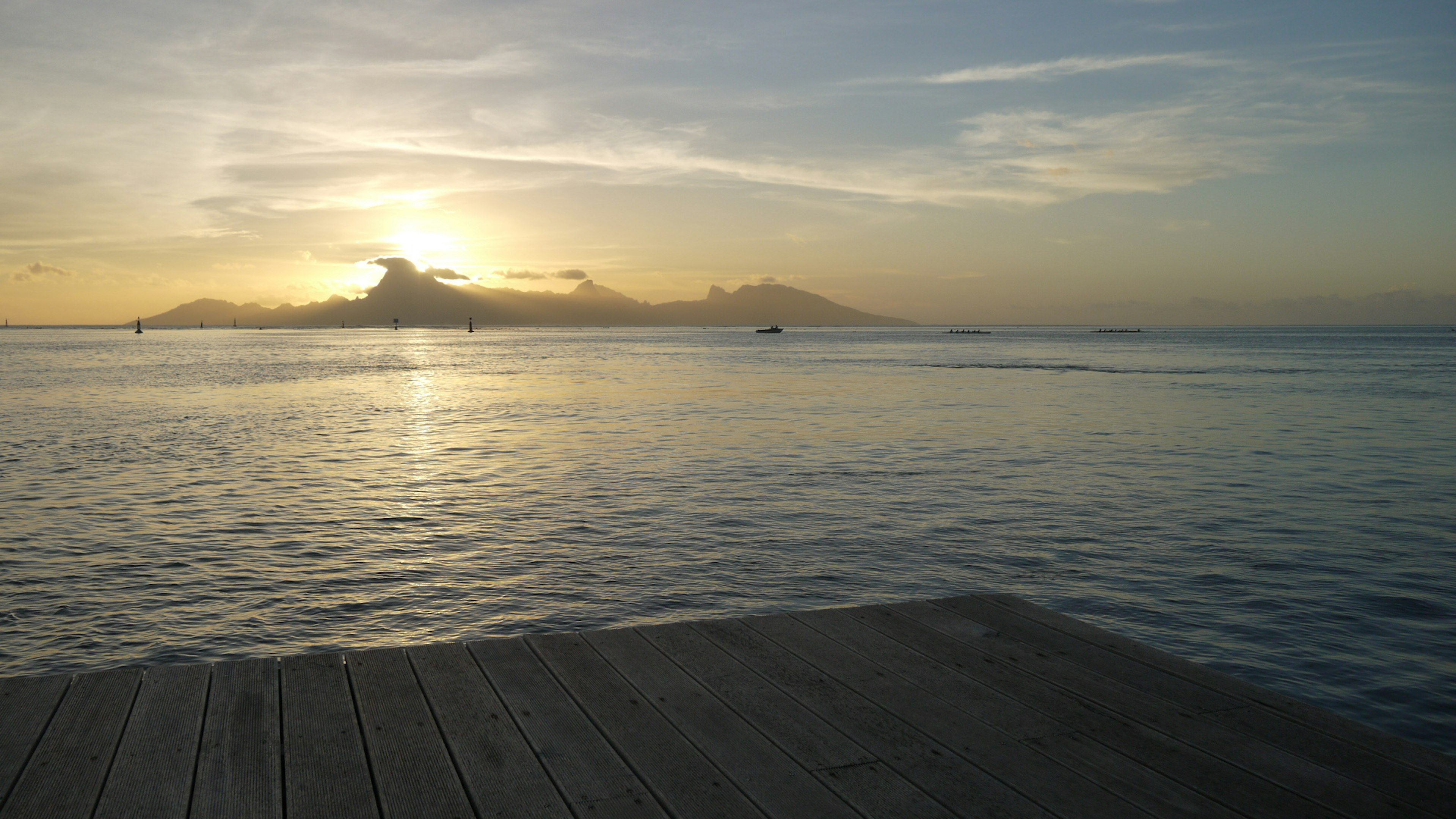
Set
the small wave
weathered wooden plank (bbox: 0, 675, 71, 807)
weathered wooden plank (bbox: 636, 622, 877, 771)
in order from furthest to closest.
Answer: the small wave
weathered wooden plank (bbox: 636, 622, 877, 771)
weathered wooden plank (bbox: 0, 675, 71, 807)

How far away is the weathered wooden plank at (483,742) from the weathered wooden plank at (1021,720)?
202 cm

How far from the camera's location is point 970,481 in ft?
50.3

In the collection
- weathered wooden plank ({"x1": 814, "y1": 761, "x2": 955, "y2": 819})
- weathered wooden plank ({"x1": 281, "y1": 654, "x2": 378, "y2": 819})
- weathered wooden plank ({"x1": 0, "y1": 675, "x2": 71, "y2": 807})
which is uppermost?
weathered wooden plank ({"x1": 0, "y1": 675, "x2": 71, "y2": 807})

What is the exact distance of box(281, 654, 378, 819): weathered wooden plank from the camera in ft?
11.0

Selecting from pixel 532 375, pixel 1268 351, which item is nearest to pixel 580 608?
pixel 532 375

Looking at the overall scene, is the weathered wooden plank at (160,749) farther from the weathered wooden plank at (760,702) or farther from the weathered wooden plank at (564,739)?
the weathered wooden plank at (760,702)

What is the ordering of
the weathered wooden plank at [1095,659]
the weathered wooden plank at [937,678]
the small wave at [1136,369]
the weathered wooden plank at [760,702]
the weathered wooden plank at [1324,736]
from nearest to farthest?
1. the weathered wooden plank at [1324,736]
2. the weathered wooden plank at [760,702]
3. the weathered wooden plank at [937,678]
4. the weathered wooden plank at [1095,659]
5. the small wave at [1136,369]

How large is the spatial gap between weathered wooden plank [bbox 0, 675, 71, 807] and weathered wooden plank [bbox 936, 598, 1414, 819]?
4.73 m

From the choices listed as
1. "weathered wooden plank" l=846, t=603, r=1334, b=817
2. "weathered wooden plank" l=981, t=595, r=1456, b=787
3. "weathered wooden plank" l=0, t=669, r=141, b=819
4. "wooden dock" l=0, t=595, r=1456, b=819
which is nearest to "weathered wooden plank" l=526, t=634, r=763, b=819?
"wooden dock" l=0, t=595, r=1456, b=819

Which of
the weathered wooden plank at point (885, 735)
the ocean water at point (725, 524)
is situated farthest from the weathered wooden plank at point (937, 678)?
the ocean water at point (725, 524)

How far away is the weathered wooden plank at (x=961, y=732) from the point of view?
11.3 ft

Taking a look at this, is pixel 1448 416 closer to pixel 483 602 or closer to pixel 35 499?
pixel 483 602

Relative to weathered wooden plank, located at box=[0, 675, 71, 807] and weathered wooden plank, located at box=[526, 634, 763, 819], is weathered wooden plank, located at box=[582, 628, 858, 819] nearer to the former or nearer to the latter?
weathered wooden plank, located at box=[526, 634, 763, 819]

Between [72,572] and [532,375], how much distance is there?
128 ft
